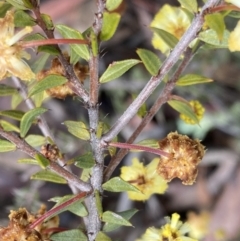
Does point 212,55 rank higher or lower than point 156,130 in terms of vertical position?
higher

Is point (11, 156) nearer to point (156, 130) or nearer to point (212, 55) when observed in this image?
point (156, 130)

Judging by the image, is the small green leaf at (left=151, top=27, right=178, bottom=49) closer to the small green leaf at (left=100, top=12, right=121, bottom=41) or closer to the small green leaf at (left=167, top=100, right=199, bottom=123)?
the small green leaf at (left=167, top=100, right=199, bottom=123)

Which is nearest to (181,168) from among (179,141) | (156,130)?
(179,141)

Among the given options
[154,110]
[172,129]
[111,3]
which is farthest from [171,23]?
[172,129]

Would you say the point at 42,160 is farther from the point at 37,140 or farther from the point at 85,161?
the point at 37,140

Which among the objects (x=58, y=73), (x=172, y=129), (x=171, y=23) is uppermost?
(x=172, y=129)

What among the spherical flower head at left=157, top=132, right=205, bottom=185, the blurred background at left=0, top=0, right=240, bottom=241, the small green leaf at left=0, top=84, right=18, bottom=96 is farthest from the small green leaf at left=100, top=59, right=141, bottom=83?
the blurred background at left=0, top=0, right=240, bottom=241

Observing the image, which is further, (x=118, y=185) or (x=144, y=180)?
(x=144, y=180)
